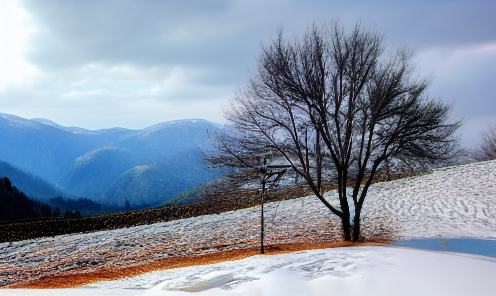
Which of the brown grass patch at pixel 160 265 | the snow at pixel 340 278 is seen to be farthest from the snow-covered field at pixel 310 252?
the brown grass patch at pixel 160 265

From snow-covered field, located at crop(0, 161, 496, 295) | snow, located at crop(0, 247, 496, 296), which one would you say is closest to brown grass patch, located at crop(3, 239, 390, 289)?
snow-covered field, located at crop(0, 161, 496, 295)

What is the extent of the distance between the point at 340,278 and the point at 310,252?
163 inches

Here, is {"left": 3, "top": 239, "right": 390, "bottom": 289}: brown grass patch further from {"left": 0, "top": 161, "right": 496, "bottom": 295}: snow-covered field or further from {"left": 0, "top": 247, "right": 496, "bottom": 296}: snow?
{"left": 0, "top": 247, "right": 496, "bottom": 296}: snow

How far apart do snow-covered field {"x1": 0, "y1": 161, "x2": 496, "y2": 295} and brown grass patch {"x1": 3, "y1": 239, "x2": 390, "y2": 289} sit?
4.81 feet

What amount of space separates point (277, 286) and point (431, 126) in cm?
1043

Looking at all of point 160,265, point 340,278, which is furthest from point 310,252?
point 160,265

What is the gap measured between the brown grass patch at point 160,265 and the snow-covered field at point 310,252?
1465 mm

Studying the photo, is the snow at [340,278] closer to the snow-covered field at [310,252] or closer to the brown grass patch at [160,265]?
the snow-covered field at [310,252]

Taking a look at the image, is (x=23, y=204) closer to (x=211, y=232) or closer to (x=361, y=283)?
(x=211, y=232)

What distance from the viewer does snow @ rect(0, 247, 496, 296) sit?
Answer: 8117 millimetres

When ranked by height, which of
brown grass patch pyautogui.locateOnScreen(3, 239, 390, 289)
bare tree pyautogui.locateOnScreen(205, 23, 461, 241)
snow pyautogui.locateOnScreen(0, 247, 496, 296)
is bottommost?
brown grass patch pyautogui.locateOnScreen(3, 239, 390, 289)

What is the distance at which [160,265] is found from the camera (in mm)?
15633

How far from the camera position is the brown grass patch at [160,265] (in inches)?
526

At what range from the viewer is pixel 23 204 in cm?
8625
